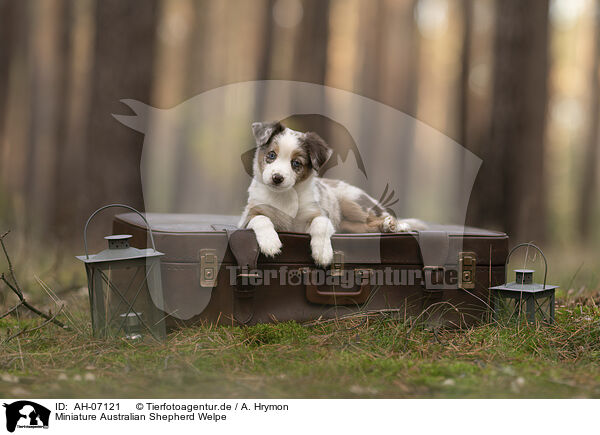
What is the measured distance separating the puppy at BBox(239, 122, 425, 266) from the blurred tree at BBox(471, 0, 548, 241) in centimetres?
337

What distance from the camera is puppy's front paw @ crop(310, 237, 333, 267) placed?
9.91 feet

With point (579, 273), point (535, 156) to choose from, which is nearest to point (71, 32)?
point (535, 156)

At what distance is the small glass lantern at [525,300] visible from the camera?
3.01m

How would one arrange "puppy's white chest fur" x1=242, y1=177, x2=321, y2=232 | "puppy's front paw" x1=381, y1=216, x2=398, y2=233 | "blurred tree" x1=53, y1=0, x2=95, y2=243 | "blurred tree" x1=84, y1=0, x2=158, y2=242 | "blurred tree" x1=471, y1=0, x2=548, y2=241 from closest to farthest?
1. "puppy's white chest fur" x1=242, y1=177, x2=321, y2=232
2. "puppy's front paw" x1=381, y1=216, x2=398, y2=233
3. "blurred tree" x1=84, y1=0, x2=158, y2=242
4. "blurred tree" x1=53, y1=0, x2=95, y2=243
5. "blurred tree" x1=471, y1=0, x2=548, y2=241

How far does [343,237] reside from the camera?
3100 mm

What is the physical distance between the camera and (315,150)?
3082mm

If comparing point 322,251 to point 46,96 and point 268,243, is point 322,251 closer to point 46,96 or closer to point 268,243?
point 268,243

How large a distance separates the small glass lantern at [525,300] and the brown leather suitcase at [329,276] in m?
0.12

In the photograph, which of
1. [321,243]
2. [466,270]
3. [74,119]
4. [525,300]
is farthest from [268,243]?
[74,119]

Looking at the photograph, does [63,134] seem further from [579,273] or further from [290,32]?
[579,273]

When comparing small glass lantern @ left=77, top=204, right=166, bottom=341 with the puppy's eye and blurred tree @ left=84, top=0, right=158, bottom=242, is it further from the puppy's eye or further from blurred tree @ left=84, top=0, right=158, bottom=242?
blurred tree @ left=84, top=0, right=158, bottom=242

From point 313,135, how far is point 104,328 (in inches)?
58.2
